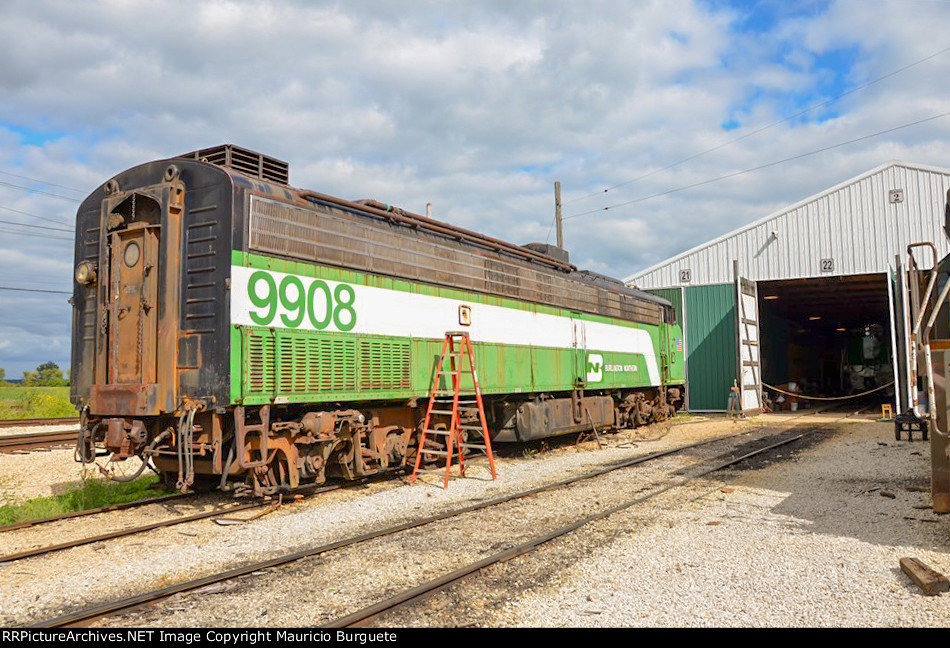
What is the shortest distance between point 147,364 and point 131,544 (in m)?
2.16

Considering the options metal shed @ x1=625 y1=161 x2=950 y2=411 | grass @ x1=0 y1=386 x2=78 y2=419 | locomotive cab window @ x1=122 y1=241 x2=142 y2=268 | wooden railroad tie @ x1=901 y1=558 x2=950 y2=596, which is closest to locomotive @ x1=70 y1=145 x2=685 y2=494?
locomotive cab window @ x1=122 y1=241 x2=142 y2=268

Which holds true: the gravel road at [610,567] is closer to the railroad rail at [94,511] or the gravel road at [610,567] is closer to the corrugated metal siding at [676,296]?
the railroad rail at [94,511]

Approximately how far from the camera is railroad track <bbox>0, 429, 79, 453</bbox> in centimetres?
1416

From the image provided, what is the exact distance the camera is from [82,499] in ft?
29.4

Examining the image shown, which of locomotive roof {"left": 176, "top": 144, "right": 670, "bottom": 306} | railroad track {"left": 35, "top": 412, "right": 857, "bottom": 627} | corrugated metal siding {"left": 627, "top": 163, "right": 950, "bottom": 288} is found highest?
corrugated metal siding {"left": 627, "top": 163, "right": 950, "bottom": 288}

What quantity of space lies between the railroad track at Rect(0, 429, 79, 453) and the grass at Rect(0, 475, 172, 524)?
18.2ft

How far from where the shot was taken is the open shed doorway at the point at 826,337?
27.0 metres

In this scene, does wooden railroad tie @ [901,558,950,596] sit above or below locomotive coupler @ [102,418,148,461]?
below

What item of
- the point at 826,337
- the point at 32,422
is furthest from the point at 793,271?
the point at 32,422

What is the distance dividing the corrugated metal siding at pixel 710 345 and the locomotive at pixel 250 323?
55.1 ft

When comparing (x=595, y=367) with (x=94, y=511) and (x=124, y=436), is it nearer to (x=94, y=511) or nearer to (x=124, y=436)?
(x=124, y=436)

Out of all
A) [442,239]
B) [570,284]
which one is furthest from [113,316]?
[570,284]

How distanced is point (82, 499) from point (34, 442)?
23.6 ft

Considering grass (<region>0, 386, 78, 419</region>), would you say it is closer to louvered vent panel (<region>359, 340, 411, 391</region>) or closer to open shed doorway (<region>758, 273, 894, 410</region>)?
louvered vent panel (<region>359, 340, 411, 391</region>)
